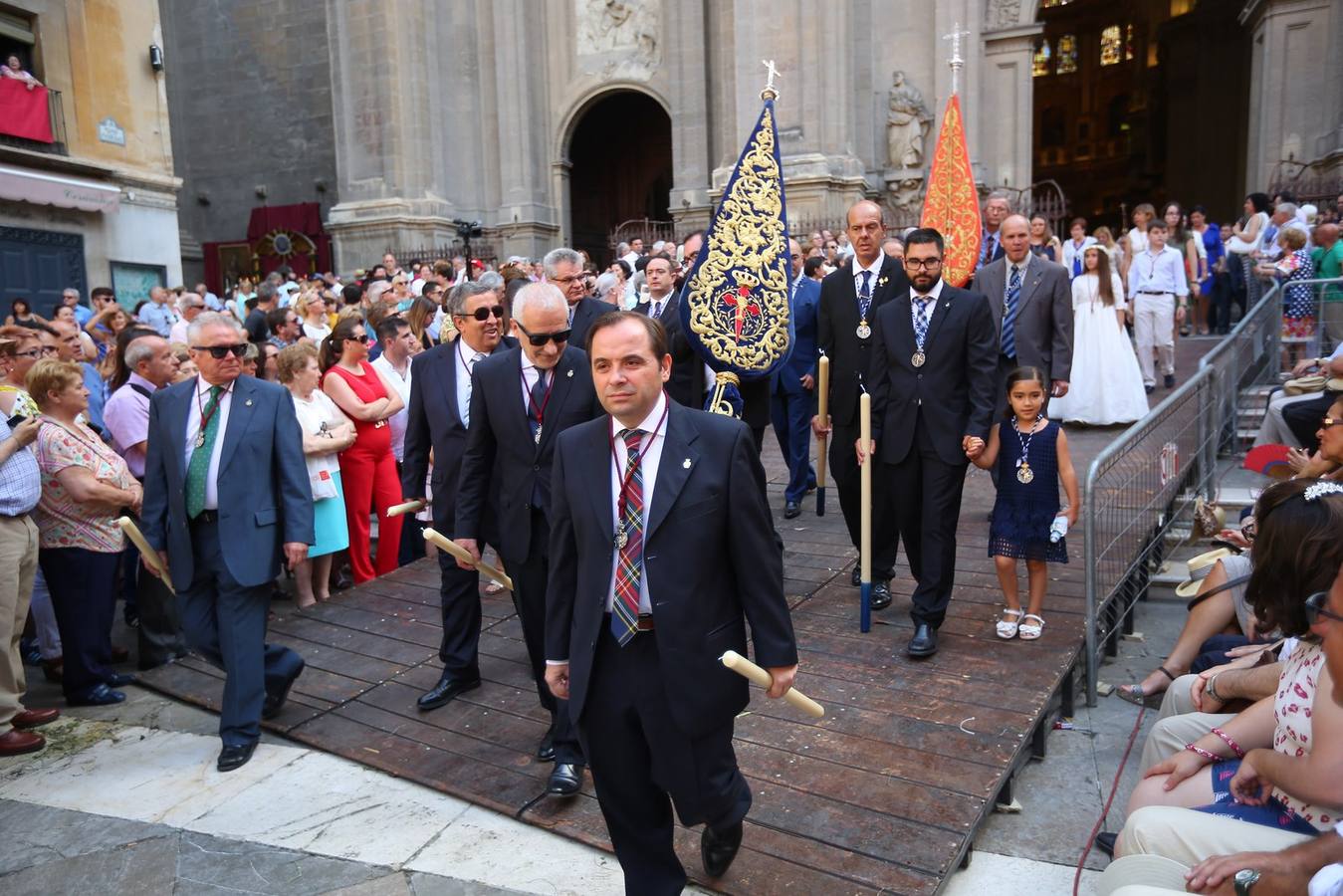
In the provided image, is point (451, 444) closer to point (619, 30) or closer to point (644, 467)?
point (644, 467)

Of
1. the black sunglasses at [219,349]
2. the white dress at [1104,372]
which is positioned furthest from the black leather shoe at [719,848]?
the white dress at [1104,372]

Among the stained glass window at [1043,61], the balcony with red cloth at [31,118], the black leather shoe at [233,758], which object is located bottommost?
the black leather shoe at [233,758]

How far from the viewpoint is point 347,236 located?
21.1 m

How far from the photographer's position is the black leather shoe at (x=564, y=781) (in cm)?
385

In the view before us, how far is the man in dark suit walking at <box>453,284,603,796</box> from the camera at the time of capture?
3.94m

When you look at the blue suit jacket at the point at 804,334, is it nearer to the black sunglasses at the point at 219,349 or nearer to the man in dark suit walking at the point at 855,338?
the man in dark suit walking at the point at 855,338

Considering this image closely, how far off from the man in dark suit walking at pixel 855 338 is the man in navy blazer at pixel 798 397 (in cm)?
150

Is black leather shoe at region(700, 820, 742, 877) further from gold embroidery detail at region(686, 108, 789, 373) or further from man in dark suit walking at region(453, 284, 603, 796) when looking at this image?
gold embroidery detail at region(686, 108, 789, 373)

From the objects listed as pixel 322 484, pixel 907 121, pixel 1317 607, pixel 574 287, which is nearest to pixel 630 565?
pixel 1317 607

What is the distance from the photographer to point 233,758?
4.46 metres

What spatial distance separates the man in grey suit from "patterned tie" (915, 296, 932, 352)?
1634 millimetres

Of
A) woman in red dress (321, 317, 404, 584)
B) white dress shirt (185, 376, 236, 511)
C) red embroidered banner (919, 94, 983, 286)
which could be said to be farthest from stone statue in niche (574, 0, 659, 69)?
white dress shirt (185, 376, 236, 511)

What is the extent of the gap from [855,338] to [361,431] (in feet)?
11.4

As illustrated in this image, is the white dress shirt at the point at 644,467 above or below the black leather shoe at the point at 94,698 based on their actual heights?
above
